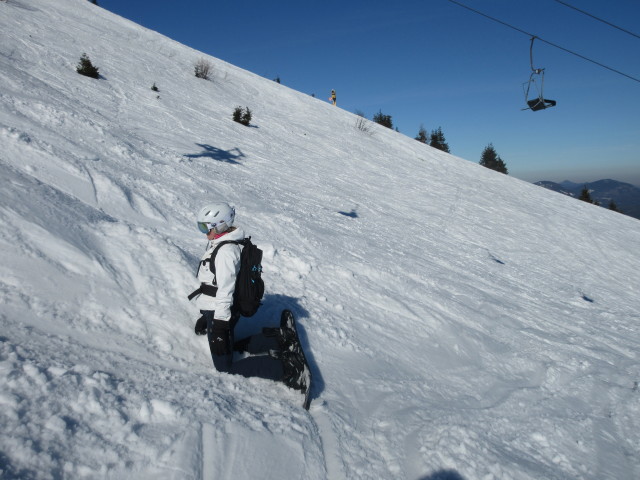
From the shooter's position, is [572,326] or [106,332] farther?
[572,326]

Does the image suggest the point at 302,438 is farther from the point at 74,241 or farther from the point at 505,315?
the point at 505,315

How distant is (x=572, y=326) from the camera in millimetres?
6656

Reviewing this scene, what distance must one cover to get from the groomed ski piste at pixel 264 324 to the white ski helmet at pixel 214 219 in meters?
1.12

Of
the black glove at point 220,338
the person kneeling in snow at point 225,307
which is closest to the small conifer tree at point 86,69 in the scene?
the person kneeling in snow at point 225,307

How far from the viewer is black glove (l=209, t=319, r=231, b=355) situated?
2.86m

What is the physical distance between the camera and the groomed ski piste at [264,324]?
7.56ft

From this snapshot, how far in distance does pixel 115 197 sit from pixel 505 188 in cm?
1822

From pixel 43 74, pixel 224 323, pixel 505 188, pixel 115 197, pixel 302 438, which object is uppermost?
pixel 505 188

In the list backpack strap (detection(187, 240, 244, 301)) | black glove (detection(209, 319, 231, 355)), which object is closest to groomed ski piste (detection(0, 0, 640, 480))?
black glove (detection(209, 319, 231, 355))

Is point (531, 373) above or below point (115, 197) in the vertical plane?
below

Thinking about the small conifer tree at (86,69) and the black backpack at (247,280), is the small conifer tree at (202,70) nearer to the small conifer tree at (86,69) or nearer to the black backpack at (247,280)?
the small conifer tree at (86,69)

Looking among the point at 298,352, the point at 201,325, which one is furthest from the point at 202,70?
the point at 298,352

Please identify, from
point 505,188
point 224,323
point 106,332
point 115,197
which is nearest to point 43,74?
point 115,197

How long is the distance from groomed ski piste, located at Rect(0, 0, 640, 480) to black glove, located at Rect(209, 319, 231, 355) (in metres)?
0.26
